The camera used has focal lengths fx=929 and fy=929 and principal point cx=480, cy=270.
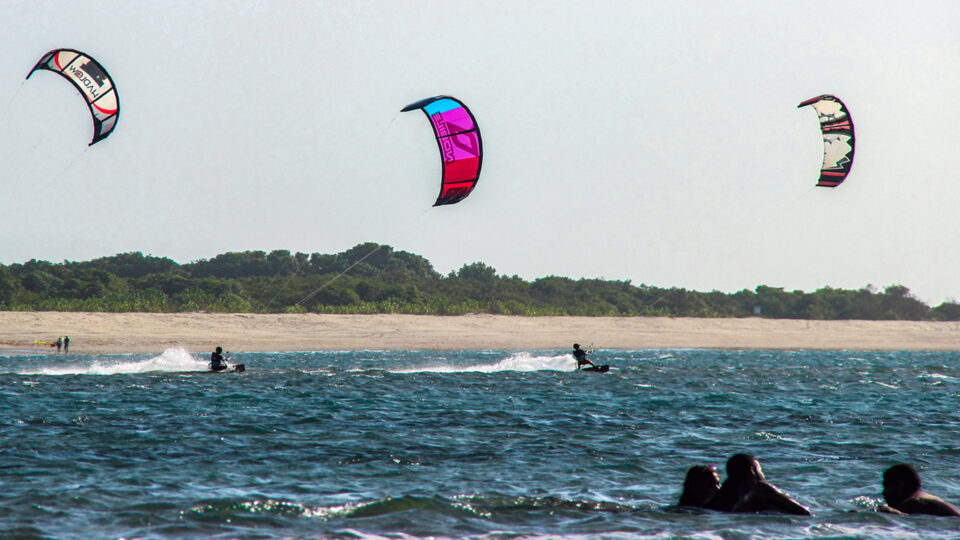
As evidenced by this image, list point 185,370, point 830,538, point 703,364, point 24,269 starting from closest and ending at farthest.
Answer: point 830,538, point 185,370, point 703,364, point 24,269

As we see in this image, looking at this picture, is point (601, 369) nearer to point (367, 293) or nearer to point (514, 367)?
point (514, 367)

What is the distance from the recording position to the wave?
91.7ft

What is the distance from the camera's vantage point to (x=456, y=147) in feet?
66.0

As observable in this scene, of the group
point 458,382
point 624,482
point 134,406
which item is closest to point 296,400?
point 134,406

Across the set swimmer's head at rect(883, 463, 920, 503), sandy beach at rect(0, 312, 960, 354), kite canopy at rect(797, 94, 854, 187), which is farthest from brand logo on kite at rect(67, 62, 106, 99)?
swimmer's head at rect(883, 463, 920, 503)

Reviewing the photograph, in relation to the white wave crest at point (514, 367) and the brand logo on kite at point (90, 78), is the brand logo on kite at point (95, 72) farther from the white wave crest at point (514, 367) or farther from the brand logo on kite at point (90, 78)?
the white wave crest at point (514, 367)

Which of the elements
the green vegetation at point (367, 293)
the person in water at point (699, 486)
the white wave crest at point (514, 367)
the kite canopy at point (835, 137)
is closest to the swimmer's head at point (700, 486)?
the person in water at point (699, 486)

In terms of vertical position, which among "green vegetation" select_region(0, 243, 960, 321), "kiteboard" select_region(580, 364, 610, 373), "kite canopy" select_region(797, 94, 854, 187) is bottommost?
"kiteboard" select_region(580, 364, 610, 373)

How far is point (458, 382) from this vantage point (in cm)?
2548

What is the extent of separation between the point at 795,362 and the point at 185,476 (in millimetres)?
35810

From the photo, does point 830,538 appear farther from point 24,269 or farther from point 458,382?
point 24,269

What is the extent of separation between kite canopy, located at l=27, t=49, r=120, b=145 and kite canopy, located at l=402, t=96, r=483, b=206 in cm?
787

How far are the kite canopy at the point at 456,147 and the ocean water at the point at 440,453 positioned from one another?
4547 mm

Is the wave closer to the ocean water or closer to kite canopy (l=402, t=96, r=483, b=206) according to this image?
the ocean water
